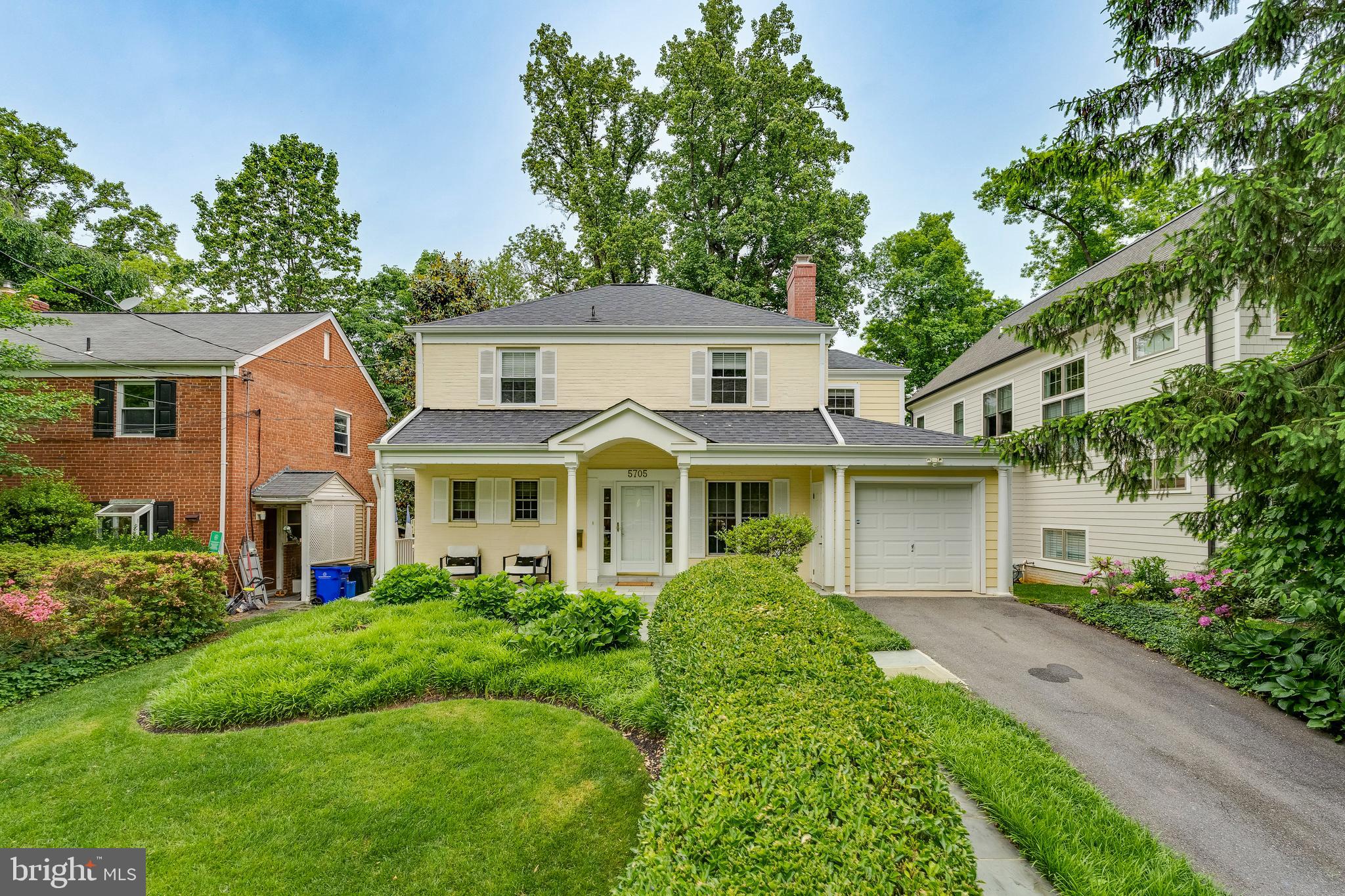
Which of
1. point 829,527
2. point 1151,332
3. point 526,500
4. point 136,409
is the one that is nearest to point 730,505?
point 829,527

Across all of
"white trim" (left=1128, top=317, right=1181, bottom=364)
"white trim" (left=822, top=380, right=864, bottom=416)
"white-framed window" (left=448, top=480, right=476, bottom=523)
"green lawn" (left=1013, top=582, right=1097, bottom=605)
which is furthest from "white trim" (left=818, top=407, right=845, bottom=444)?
"white-framed window" (left=448, top=480, right=476, bottom=523)

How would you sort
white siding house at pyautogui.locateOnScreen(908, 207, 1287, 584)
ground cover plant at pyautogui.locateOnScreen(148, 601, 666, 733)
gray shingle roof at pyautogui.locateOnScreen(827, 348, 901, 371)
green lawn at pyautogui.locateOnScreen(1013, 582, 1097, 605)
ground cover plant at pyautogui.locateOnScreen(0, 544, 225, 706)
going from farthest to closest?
gray shingle roof at pyautogui.locateOnScreen(827, 348, 901, 371), green lawn at pyautogui.locateOnScreen(1013, 582, 1097, 605), white siding house at pyautogui.locateOnScreen(908, 207, 1287, 584), ground cover plant at pyautogui.locateOnScreen(0, 544, 225, 706), ground cover plant at pyautogui.locateOnScreen(148, 601, 666, 733)

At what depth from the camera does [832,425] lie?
10.8 metres

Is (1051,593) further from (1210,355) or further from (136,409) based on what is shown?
(136,409)

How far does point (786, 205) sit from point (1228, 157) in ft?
55.2

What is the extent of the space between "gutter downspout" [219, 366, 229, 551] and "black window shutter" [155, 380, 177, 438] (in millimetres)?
1000

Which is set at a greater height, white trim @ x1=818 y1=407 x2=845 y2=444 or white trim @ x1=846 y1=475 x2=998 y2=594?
white trim @ x1=818 y1=407 x2=845 y2=444

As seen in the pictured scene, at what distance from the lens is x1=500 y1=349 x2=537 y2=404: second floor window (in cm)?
1212

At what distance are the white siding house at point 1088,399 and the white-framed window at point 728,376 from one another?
610 cm

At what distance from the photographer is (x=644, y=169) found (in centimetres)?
2419

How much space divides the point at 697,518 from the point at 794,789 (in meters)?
9.40

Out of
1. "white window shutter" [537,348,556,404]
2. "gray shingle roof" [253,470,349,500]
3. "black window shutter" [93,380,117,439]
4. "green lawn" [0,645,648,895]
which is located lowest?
"green lawn" [0,645,648,895]

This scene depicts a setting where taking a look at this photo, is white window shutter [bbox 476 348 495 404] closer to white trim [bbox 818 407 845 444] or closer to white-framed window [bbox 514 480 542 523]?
white-framed window [bbox 514 480 542 523]

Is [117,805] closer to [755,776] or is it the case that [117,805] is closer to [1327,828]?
[755,776]
